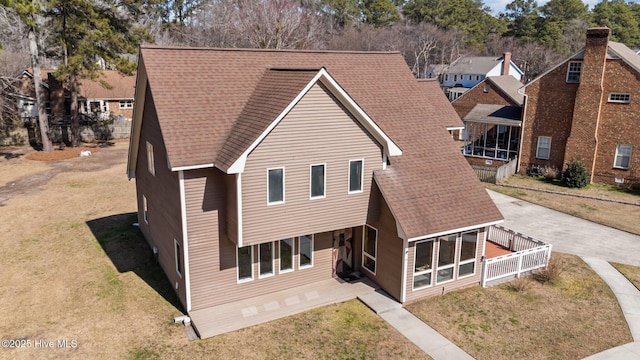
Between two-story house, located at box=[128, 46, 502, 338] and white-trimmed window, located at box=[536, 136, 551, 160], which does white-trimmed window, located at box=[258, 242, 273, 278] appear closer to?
two-story house, located at box=[128, 46, 502, 338]

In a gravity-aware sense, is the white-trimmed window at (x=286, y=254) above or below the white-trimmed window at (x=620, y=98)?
below

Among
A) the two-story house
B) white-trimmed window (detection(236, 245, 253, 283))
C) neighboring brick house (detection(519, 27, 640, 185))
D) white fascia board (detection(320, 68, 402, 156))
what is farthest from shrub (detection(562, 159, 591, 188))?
white-trimmed window (detection(236, 245, 253, 283))

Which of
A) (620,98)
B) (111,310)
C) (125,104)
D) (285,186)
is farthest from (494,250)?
(125,104)

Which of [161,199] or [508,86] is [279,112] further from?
[508,86]

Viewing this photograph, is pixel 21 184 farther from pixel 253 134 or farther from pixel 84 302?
pixel 253 134

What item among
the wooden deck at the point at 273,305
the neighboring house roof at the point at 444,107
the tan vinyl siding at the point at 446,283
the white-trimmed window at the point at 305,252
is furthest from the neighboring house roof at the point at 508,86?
the white-trimmed window at the point at 305,252

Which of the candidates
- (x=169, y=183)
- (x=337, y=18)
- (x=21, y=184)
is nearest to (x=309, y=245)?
(x=169, y=183)

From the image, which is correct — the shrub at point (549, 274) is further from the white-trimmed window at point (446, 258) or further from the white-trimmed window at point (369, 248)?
the white-trimmed window at point (369, 248)
